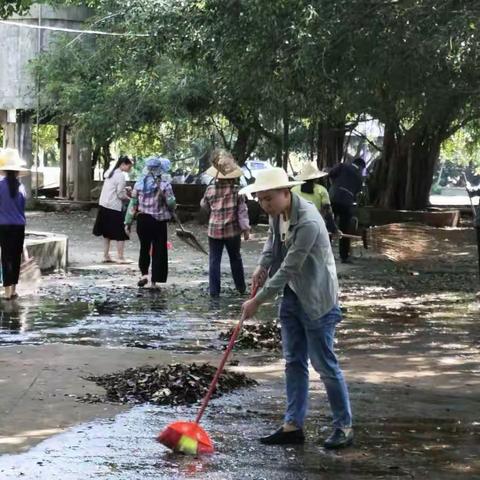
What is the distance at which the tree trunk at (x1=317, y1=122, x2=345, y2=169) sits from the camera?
1103 inches

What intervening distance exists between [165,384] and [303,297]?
1.73 metres

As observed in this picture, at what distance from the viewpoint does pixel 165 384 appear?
23.3 feet

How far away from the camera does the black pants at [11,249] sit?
11.4m

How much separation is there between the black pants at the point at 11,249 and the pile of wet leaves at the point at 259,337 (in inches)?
120

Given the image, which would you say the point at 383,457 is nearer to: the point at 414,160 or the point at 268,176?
the point at 268,176

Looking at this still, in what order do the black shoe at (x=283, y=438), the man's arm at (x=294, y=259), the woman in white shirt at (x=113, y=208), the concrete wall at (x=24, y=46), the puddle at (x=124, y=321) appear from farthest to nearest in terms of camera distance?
the concrete wall at (x=24, y=46), the woman in white shirt at (x=113, y=208), the puddle at (x=124, y=321), the black shoe at (x=283, y=438), the man's arm at (x=294, y=259)

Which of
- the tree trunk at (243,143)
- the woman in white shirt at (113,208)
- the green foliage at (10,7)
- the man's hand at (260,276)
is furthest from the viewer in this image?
the tree trunk at (243,143)

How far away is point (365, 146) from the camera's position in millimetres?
38031

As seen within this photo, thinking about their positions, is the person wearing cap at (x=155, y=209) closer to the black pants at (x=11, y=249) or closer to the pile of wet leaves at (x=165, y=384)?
the black pants at (x=11, y=249)

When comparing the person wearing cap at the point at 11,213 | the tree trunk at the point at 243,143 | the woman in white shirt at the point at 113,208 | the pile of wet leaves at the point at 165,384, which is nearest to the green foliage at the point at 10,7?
the person wearing cap at the point at 11,213

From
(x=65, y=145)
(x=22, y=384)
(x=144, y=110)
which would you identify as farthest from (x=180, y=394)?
(x=65, y=145)

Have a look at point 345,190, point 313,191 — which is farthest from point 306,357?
point 345,190

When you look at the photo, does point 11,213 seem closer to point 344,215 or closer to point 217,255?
point 217,255

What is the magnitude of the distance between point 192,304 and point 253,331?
232cm
